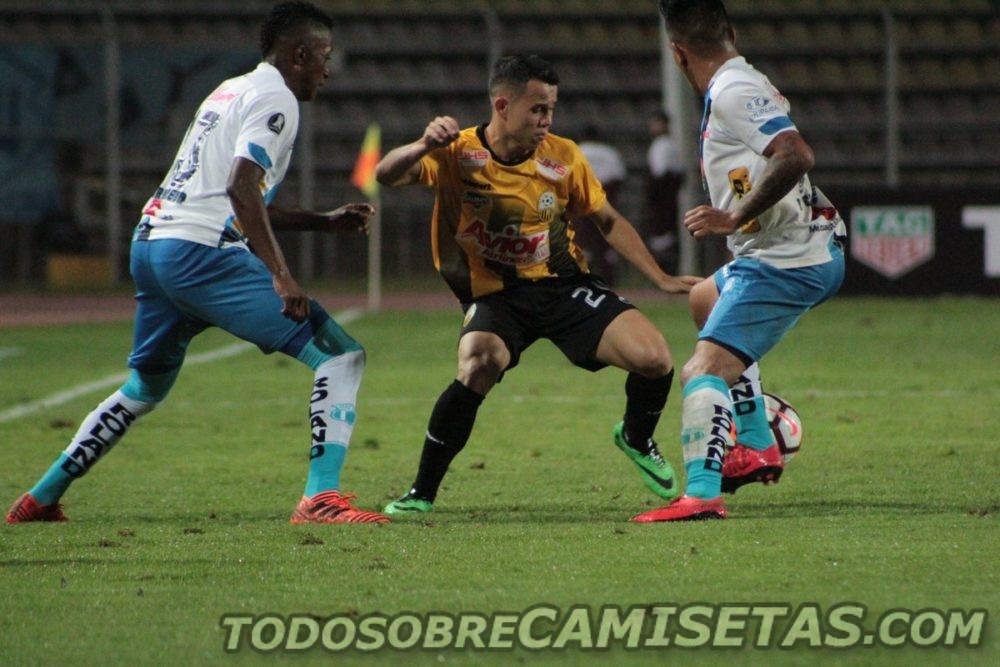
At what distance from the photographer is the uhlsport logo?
19.0 meters

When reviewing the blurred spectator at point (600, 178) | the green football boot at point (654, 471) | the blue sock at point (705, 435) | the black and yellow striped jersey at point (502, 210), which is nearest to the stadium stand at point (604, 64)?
the blurred spectator at point (600, 178)

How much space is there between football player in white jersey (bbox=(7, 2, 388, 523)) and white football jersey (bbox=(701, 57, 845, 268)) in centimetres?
133

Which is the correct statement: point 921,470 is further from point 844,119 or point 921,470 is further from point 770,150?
point 844,119

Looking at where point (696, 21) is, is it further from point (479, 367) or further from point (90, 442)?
point (90, 442)

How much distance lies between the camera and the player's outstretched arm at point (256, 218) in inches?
229

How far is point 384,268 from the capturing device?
1065 inches

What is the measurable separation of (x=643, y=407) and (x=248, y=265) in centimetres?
176

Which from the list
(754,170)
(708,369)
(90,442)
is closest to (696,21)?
(754,170)

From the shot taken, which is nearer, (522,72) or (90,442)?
(90,442)

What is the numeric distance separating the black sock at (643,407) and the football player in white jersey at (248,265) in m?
1.20

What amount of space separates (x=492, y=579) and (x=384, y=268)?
2232cm

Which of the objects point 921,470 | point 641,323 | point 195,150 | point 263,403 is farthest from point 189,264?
point 263,403

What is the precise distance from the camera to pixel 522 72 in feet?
21.7

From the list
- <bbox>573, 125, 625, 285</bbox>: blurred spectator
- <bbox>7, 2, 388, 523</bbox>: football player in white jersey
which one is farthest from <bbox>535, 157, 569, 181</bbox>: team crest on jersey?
<bbox>573, 125, 625, 285</bbox>: blurred spectator
